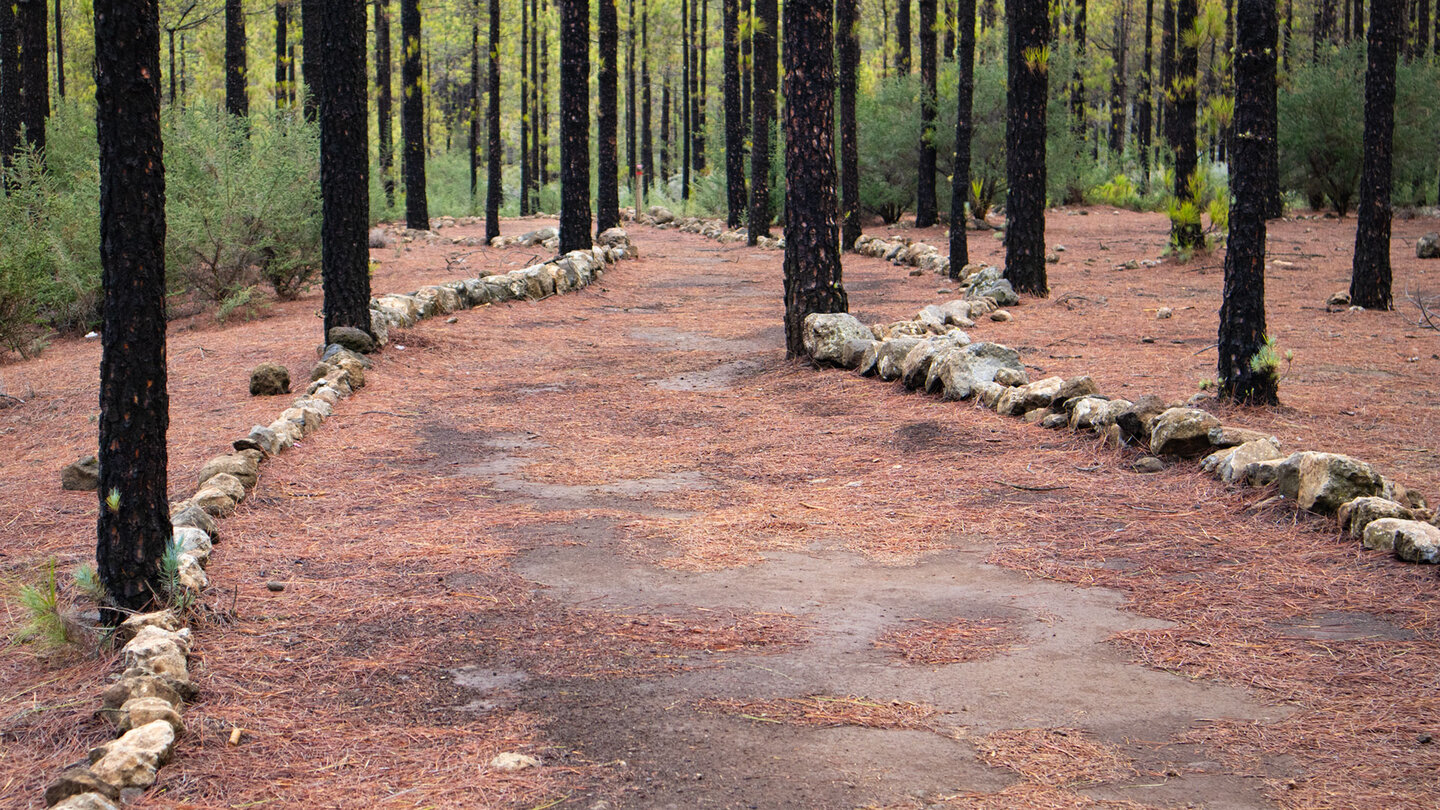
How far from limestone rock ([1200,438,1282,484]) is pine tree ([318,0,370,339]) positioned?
716 cm

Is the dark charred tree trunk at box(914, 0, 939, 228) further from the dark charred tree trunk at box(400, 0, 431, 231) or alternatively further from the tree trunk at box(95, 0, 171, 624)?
the tree trunk at box(95, 0, 171, 624)

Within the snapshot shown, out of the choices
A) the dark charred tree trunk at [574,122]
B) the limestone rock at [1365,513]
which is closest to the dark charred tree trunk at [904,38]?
the dark charred tree trunk at [574,122]

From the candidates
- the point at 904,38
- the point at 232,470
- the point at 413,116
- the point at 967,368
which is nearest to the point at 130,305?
the point at 232,470

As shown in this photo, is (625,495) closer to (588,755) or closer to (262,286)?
(588,755)

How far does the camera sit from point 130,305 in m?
3.81

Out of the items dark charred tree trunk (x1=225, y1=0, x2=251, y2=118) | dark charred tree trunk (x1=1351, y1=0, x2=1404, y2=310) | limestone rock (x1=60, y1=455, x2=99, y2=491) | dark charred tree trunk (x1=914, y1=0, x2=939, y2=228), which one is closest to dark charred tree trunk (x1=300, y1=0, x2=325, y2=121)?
dark charred tree trunk (x1=225, y1=0, x2=251, y2=118)

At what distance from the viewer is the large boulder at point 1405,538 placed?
178 inches

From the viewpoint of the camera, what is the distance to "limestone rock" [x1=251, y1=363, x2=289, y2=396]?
8.42 metres

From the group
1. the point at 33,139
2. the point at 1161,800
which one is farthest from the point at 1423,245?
the point at 33,139

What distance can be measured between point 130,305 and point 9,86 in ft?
41.8

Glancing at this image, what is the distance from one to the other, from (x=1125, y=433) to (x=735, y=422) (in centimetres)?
269

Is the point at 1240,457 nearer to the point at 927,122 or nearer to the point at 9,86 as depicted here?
the point at 9,86

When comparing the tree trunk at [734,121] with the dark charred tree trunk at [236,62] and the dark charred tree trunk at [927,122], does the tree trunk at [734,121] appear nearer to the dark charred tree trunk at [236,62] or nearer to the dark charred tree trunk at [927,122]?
the dark charred tree trunk at [927,122]

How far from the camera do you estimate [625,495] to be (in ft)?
20.0
